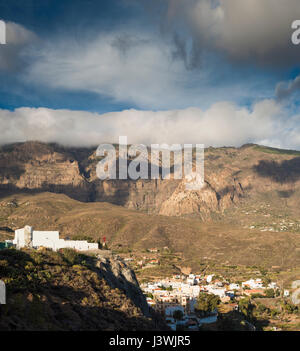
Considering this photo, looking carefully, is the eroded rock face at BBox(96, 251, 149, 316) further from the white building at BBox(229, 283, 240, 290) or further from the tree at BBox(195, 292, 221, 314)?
the white building at BBox(229, 283, 240, 290)

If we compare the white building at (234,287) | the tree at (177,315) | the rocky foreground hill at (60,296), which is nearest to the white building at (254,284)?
the white building at (234,287)

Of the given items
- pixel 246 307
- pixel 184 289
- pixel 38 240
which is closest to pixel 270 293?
pixel 246 307

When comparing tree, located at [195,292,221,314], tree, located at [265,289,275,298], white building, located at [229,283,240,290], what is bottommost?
white building, located at [229,283,240,290]

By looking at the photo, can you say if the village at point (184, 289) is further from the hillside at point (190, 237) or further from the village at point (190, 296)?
the hillside at point (190, 237)

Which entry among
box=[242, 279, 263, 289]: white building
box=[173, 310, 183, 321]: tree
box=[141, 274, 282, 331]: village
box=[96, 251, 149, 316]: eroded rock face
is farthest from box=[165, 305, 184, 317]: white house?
box=[242, 279, 263, 289]: white building

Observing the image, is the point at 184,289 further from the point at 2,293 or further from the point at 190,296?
the point at 2,293

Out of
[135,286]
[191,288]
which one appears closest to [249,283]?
[191,288]

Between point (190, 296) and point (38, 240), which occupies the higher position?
point (38, 240)
